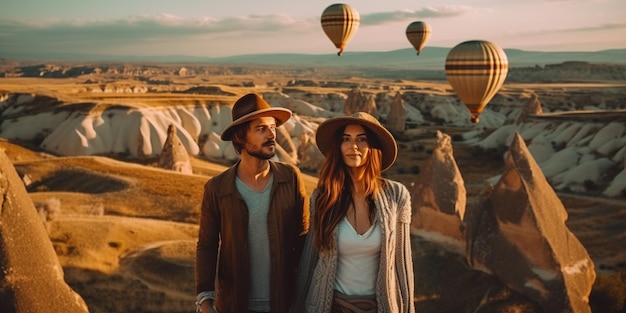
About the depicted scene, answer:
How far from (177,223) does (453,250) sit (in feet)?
26.8

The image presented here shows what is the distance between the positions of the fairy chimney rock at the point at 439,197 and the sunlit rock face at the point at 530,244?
1366 millimetres

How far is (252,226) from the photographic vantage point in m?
3.66

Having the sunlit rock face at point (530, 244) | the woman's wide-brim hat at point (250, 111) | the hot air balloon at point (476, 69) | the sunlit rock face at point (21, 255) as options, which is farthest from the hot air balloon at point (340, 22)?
the woman's wide-brim hat at point (250, 111)

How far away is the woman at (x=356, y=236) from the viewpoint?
3.41 meters

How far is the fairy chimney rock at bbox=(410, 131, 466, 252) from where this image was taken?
1291 centimetres

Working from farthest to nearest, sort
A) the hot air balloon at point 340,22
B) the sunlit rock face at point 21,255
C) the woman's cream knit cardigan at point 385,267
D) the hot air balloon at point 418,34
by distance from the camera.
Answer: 1. the hot air balloon at point 418,34
2. the hot air balloon at point 340,22
3. the sunlit rock face at point 21,255
4. the woman's cream knit cardigan at point 385,267

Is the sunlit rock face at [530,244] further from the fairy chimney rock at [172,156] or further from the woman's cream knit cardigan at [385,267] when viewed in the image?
the fairy chimney rock at [172,156]

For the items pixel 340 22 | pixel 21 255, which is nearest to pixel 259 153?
pixel 21 255

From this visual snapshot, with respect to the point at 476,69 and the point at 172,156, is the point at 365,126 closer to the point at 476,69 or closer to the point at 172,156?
the point at 476,69

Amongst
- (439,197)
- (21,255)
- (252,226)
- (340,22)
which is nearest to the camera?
(252,226)

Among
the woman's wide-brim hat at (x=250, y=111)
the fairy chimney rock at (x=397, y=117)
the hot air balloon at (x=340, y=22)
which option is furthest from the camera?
the fairy chimney rock at (x=397, y=117)

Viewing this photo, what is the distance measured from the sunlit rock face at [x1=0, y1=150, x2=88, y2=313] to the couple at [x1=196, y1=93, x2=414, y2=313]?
2.95 meters

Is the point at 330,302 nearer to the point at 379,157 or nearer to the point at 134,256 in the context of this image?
the point at 379,157

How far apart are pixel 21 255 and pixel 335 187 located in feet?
12.9
